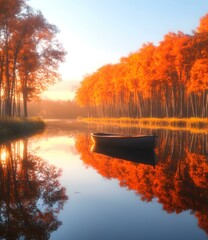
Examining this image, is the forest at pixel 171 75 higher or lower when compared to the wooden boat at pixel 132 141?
higher

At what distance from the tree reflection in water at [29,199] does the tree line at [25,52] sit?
55.3ft

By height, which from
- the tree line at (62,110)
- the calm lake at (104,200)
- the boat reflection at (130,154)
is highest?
the tree line at (62,110)

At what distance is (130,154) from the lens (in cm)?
1888

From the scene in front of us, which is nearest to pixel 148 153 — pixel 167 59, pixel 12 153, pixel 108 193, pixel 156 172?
pixel 156 172

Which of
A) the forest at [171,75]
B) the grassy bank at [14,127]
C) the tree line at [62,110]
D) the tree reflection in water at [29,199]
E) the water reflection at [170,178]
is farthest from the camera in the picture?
the tree line at [62,110]

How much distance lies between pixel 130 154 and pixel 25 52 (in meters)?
20.5

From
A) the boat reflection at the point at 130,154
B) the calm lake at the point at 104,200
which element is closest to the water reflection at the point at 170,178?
the calm lake at the point at 104,200

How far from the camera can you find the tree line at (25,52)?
29.6 meters

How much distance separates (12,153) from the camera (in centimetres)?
1705

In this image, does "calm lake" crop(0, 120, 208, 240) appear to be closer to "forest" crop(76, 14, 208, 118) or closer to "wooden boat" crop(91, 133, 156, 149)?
"wooden boat" crop(91, 133, 156, 149)

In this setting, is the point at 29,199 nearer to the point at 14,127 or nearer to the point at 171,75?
the point at 14,127

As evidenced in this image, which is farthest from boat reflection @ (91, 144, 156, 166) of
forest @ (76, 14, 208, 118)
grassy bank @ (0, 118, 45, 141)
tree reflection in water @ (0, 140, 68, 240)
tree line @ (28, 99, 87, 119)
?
tree line @ (28, 99, 87, 119)

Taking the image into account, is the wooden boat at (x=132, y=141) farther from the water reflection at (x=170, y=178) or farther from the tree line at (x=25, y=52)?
the tree line at (x=25, y=52)

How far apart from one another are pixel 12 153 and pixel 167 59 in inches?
1337
